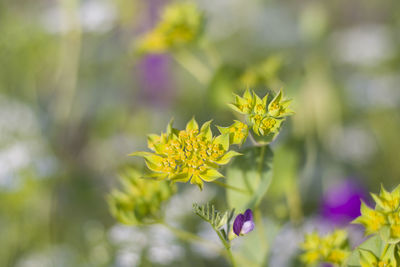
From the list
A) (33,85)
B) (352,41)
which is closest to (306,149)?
(33,85)

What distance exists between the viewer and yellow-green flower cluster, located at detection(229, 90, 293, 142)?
1.01 feet

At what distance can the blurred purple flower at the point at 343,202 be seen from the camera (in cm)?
68

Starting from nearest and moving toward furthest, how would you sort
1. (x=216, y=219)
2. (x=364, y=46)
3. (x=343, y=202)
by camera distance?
(x=216, y=219) → (x=343, y=202) → (x=364, y=46)

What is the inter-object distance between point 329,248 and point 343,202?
0.37 m

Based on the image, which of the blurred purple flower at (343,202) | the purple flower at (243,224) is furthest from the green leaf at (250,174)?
the blurred purple flower at (343,202)

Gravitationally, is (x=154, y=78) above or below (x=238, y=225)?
above

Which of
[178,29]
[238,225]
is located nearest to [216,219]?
[238,225]

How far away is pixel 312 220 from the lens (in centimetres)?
62

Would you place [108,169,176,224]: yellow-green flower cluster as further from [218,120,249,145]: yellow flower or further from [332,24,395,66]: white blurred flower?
[332,24,395,66]: white blurred flower

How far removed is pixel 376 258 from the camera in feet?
1.01

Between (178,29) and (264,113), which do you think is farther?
(178,29)

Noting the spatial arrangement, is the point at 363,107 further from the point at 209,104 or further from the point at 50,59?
the point at 50,59

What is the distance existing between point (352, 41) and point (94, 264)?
3.22 feet

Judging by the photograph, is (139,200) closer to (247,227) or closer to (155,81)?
(247,227)
